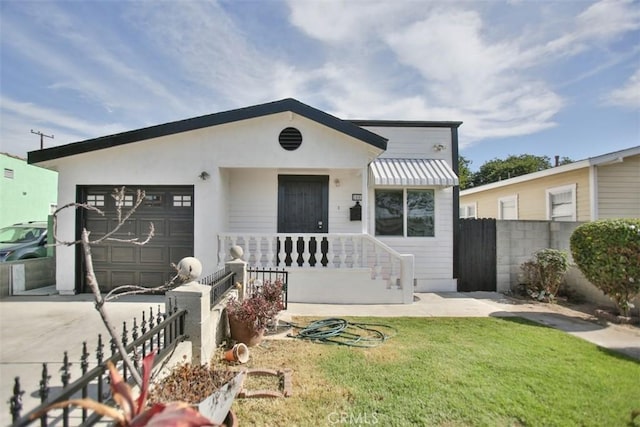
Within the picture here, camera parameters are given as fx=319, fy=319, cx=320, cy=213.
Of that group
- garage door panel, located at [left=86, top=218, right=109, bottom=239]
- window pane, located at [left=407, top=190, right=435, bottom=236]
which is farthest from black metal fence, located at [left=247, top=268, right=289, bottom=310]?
window pane, located at [left=407, top=190, right=435, bottom=236]

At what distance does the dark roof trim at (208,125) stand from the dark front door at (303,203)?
Answer: 2096mm

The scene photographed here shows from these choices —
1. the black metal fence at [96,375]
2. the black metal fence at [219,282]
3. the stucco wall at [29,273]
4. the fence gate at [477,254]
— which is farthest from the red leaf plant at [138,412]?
the fence gate at [477,254]

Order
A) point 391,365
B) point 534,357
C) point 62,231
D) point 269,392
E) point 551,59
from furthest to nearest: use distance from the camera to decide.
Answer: point 551,59 → point 62,231 → point 534,357 → point 391,365 → point 269,392

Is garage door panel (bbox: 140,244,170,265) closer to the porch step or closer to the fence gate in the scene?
the porch step

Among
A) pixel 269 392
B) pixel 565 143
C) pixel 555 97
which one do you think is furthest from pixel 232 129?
pixel 565 143

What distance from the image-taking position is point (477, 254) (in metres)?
10.3

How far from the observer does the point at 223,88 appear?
10.7 m

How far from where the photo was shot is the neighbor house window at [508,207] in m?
14.9

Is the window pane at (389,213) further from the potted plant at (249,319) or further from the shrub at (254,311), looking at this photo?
the potted plant at (249,319)

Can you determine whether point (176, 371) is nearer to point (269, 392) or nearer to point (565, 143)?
point (269, 392)

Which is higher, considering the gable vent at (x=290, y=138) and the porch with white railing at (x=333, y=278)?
the gable vent at (x=290, y=138)

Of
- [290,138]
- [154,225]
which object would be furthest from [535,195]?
[154,225]

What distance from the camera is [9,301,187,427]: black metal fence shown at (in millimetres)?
1782

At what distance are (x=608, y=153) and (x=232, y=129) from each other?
12.3m
